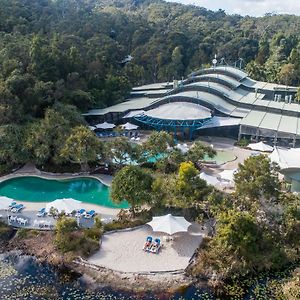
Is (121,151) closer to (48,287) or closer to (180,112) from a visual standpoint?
(180,112)

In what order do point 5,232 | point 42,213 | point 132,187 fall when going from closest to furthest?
point 5,232, point 132,187, point 42,213

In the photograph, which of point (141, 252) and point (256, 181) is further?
point (256, 181)

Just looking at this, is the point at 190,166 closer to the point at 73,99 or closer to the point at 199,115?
the point at 199,115

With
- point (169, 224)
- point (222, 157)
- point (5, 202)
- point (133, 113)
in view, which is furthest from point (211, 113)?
point (5, 202)

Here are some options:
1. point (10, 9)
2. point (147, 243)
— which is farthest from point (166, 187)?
point (10, 9)

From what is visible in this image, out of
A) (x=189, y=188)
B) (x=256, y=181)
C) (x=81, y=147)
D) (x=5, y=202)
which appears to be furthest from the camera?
(x=81, y=147)

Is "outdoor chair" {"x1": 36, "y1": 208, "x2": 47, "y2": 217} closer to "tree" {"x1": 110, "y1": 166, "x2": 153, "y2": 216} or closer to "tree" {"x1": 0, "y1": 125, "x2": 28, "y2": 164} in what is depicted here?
"tree" {"x1": 110, "y1": 166, "x2": 153, "y2": 216}

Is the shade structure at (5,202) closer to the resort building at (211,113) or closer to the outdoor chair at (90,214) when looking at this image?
the outdoor chair at (90,214)

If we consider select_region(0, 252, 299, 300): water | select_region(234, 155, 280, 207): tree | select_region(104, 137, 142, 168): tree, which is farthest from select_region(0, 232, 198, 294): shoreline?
select_region(104, 137, 142, 168): tree
